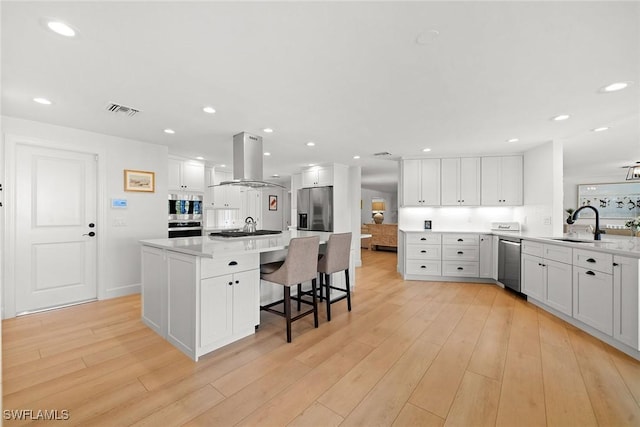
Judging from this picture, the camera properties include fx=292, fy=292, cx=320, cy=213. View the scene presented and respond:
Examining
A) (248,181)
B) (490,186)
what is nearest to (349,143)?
(248,181)

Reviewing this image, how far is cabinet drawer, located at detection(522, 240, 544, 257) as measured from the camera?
3566 mm

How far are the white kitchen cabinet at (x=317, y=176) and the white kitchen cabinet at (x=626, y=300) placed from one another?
4399 millimetres

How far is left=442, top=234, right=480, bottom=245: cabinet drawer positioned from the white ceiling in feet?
5.76

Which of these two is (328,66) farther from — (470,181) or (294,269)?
(470,181)

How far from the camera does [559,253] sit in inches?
128

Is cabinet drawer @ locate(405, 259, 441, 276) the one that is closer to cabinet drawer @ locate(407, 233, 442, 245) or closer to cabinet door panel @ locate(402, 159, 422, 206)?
cabinet drawer @ locate(407, 233, 442, 245)

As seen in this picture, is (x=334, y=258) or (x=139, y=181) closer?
(x=334, y=258)

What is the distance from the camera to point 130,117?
10.4ft

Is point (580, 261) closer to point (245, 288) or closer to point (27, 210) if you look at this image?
point (245, 288)

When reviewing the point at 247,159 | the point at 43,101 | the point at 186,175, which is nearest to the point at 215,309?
the point at 247,159

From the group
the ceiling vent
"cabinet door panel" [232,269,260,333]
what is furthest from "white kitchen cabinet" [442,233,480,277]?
the ceiling vent

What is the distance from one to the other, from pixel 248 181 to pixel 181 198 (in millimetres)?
2193

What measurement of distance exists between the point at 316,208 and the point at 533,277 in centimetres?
392

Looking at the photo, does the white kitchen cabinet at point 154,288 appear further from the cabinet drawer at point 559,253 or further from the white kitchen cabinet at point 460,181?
the white kitchen cabinet at point 460,181
